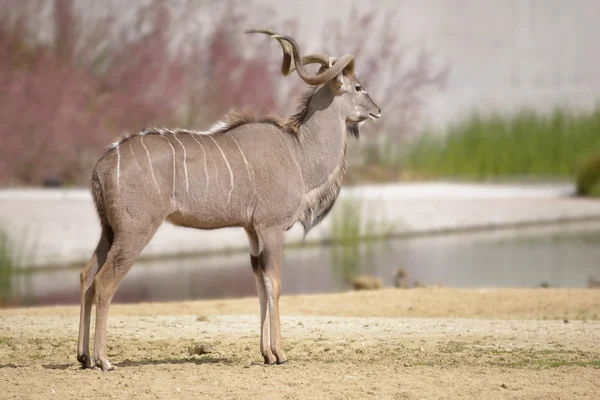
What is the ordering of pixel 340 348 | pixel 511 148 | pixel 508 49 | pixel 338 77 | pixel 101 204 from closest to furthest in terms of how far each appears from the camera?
1. pixel 101 204
2. pixel 338 77
3. pixel 340 348
4. pixel 511 148
5. pixel 508 49

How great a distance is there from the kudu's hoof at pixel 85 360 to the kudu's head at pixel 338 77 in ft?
8.26

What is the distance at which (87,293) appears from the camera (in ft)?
23.5

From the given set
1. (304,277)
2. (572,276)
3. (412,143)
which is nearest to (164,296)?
(304,277)

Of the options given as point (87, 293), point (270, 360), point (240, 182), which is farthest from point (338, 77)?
point (87, 293)

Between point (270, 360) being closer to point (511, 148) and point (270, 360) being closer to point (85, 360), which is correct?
point (85, 360)

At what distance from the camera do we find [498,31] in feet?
176

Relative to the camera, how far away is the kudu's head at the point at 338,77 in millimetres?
7707

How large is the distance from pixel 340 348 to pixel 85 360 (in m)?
2.01

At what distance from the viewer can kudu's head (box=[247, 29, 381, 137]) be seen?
25.3 feet

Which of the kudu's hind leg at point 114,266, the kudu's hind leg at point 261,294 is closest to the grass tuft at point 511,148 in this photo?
the kudu's hind leg at point 261,294

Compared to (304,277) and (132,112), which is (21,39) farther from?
(304,277)

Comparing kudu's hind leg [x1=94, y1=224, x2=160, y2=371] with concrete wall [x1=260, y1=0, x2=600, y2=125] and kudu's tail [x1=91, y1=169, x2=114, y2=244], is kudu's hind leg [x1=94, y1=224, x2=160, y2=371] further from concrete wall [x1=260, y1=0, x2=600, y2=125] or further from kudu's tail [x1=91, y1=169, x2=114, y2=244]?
concrete wall [x1=260, y1=0, x2=600, y2=125]

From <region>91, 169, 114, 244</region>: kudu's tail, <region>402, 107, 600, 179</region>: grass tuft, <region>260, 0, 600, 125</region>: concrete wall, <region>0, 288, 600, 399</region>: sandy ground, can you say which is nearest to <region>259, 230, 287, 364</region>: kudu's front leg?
<region>0, 288, 600, 399</region>: sandy ground

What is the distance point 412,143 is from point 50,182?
12.7 meters
